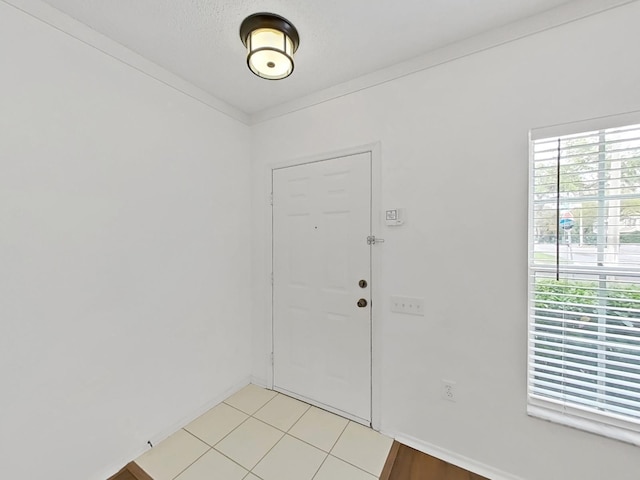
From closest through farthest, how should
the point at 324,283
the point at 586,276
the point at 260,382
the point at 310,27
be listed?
1. the point at 586,276
2. the point at 310,27
3. the point at 324,283
4. the point at 260,382

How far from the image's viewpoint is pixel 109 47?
61.2 inches

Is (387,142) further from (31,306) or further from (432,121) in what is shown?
(31,306)

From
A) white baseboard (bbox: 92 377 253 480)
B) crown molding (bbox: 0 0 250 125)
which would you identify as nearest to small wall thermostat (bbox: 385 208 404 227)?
crown molding (bbox: 0 0 250 125)

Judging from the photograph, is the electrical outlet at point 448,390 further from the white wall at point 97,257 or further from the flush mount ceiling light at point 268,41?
the flush mount ceiling light at point 268,41

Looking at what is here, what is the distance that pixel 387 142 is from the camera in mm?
1828

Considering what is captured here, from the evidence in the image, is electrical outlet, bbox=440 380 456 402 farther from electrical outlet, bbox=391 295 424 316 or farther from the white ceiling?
the white ceiling

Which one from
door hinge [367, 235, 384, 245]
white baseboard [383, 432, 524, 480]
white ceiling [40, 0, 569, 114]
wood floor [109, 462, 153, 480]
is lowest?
wood floor [109, 462, 153, 480]

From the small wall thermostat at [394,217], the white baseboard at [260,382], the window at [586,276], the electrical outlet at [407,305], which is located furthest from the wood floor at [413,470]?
the small wall thermostat at [394,217]

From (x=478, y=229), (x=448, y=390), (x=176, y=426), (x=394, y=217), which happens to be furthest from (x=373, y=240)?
(x=176, y=426)

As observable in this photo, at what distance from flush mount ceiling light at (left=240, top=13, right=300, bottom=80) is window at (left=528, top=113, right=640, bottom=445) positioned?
146cm

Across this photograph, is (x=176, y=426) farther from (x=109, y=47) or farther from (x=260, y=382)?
(x=109, y=47)

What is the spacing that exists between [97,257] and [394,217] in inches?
74.5

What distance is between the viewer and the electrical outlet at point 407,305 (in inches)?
67.3

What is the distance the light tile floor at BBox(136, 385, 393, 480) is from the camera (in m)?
1.55
